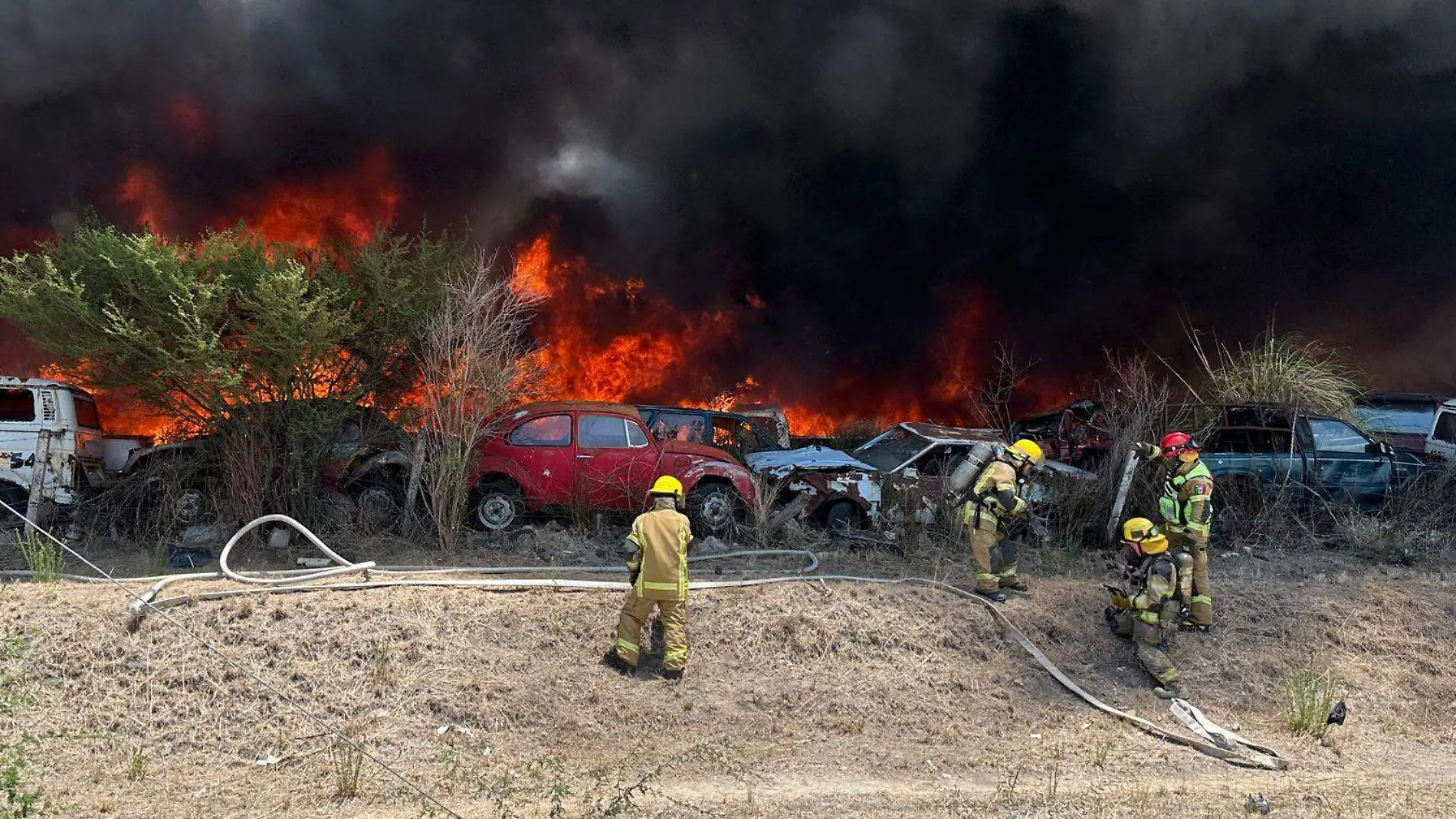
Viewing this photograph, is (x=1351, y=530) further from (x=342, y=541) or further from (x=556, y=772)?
(x=342, y=541)

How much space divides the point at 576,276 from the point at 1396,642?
16.1 meters

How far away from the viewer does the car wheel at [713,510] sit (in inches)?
405

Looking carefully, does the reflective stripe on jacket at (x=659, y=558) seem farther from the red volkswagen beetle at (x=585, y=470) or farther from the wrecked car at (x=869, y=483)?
the wrecked car at (x=869, y=483)

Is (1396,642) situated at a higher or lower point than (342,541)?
lower

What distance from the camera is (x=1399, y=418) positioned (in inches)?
557

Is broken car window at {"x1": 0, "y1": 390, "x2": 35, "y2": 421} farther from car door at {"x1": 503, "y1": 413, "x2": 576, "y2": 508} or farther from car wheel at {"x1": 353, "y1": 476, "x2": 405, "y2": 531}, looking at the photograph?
→ car door at {"x1": 503, "y1": 413, "x2": 576, "y2": 508}

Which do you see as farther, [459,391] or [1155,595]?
[459,391]

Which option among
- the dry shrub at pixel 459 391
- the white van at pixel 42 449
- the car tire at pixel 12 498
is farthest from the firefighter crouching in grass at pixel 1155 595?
the car tire at pixel 12 498

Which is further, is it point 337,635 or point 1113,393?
point 1113,393

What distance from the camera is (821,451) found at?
36.9 ft

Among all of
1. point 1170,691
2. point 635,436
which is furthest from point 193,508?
point 1170,691

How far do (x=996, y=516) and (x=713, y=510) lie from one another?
334 cm

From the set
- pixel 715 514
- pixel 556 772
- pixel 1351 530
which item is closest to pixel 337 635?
pixel 556 772

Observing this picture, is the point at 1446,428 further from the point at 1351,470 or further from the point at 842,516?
the point at 842,516
